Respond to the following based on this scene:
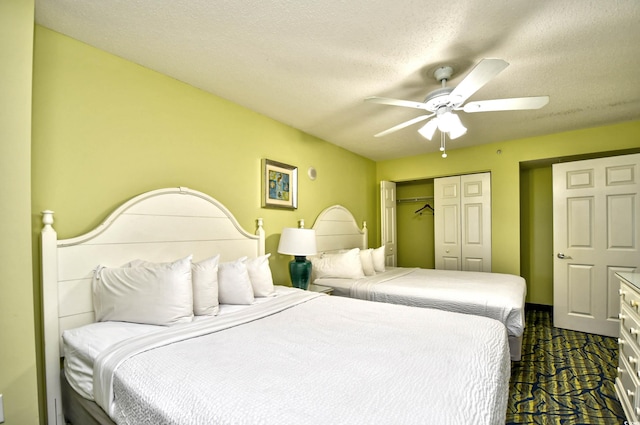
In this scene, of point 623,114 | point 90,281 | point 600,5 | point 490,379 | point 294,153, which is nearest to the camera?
point 490,379

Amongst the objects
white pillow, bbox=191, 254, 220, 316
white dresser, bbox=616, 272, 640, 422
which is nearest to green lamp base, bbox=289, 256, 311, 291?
white pillow, bbox=191, 254, 220, 316

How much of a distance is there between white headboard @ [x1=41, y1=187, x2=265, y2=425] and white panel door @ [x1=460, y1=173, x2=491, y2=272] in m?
3.20

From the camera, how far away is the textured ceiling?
1.58 metres

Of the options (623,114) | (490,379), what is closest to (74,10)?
(490,379)

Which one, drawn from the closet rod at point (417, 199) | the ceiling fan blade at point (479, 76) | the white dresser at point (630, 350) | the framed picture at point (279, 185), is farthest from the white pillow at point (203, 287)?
the closet rod at point (417, 199)

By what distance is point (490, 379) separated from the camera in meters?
1.14

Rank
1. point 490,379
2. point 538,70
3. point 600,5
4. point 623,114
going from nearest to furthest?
point 490,379 < point 600,5 < point 538,70 < point 623,114

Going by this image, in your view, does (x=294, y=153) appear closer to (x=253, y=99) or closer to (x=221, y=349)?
(x=253, y=99)

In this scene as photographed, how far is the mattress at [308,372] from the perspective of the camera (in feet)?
2.98

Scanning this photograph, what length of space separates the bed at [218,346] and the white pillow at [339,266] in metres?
0.91

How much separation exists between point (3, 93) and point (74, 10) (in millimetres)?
615

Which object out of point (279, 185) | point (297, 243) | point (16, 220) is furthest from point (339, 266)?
point (16, 220)

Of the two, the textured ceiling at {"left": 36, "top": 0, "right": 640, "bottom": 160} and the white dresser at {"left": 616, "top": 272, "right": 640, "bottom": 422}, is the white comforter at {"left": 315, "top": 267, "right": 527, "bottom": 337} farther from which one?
the textured ceiling at {"left": 36, "top": 0, "right": 640, "bottom": 160}

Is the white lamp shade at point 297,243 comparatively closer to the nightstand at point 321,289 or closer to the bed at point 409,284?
the nightstand at point 321,289
